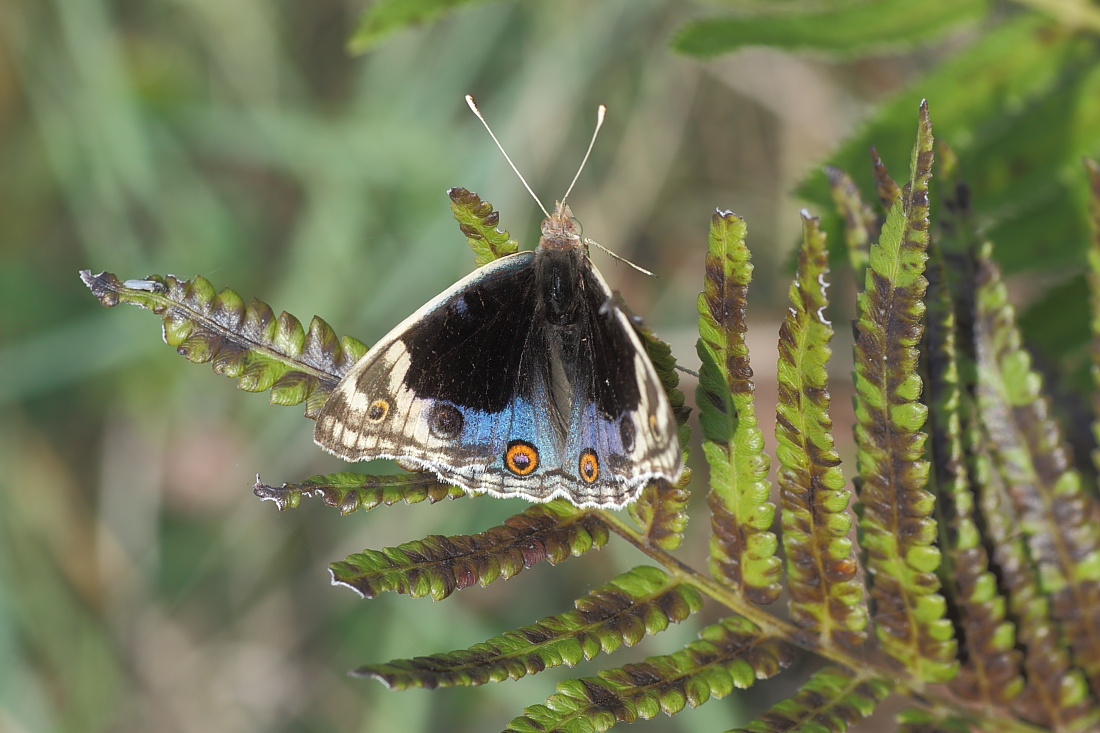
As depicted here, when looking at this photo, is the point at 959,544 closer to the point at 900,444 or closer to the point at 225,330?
the point at 900,444

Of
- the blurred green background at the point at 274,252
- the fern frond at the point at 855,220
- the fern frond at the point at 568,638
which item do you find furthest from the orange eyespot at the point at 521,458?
the blurred green background at the point at 274,252

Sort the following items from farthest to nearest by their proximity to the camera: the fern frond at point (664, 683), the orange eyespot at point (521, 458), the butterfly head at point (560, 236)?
the butterfly head at point (560, 236)
the orange eyespot at point (521, 458)
the fern frond at point (664, 683)

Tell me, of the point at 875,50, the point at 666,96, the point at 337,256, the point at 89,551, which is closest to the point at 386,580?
the point at 875,50

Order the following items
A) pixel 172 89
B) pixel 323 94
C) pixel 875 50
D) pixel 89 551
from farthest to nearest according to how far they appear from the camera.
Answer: pixel 323 94 < pixel 172 89 < pixel 89 551 < pixel 875 50

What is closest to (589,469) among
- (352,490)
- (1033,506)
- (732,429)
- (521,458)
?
(521,458)

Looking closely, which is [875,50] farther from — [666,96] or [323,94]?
[323,94]

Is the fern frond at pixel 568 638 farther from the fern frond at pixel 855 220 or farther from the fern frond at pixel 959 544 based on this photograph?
the fern frond at pixel 855 220
